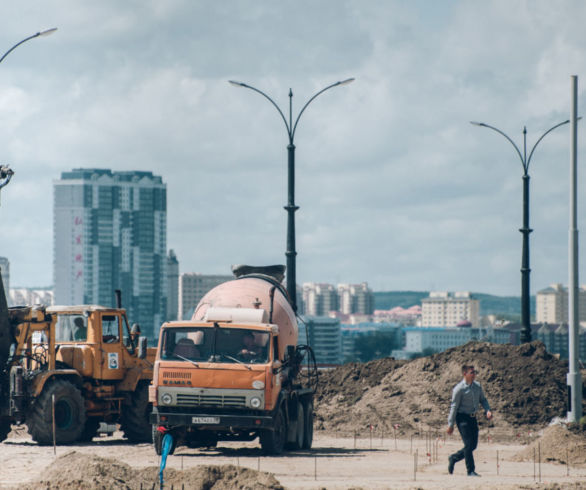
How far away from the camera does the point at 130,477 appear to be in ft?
57.8

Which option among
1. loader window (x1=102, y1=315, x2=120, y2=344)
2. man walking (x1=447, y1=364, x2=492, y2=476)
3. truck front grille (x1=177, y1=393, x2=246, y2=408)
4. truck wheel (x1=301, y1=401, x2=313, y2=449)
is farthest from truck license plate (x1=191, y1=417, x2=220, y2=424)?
man walking (x1=447, y1=364, x2=492, y2=476)

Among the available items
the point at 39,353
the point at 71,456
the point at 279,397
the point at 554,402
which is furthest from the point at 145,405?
the point at 554,402

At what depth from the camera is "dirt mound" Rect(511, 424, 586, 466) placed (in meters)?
22.2

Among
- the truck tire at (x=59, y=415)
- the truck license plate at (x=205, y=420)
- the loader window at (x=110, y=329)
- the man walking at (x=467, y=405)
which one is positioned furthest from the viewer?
the loader window at (x=110, y=329)

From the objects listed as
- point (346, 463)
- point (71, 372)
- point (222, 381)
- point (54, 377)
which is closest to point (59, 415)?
point (54, 377)

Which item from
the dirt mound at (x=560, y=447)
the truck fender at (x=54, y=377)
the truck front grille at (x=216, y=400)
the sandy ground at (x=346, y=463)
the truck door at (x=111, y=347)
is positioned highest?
the truck door at (x=111, y=347)

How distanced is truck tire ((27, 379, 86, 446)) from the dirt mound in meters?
9.42

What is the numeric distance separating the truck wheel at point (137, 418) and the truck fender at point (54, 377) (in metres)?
1.29

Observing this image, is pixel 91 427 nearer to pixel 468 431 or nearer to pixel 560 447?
pixel 560 447

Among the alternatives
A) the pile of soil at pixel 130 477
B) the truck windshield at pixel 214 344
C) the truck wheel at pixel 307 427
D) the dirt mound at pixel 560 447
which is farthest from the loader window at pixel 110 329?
the dirt mound at pixel 560 447

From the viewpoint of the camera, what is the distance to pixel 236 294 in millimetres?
25844

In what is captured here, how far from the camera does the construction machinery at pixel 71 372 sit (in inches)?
1014

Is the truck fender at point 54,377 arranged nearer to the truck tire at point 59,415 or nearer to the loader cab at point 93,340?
the truck tire at point 59,415

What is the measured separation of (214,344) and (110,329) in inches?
204
